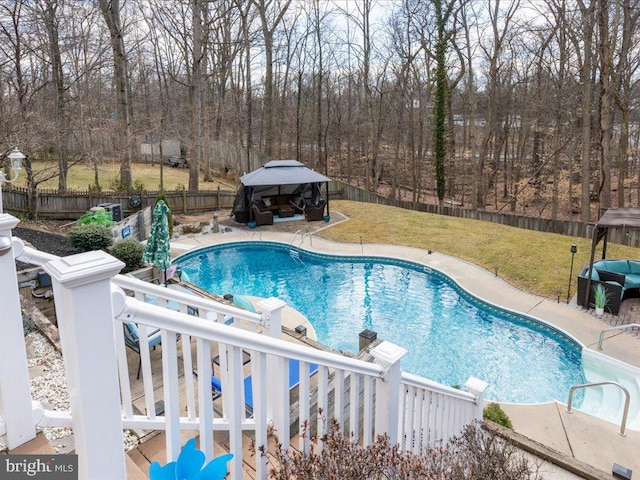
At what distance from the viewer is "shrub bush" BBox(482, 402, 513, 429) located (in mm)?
5266

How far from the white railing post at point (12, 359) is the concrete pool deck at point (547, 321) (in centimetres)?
470

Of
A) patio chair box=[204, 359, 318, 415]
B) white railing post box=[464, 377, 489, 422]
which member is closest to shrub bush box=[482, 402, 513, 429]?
white railing post box=[464, 377, 489, 422]

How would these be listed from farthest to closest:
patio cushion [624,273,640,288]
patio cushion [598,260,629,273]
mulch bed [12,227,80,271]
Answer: mulch bed [12,227,80,271] → patio cushion [598,260,629,273] → patio cushion [624,273,640,288]

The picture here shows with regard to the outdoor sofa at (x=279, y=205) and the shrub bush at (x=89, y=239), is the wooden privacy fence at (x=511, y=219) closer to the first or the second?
the outdoor sofa at (x=279, y=205)

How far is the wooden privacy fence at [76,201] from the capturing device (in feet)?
45.4

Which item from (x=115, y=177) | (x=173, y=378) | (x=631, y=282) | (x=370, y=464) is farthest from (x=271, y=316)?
(x=115, y=177)

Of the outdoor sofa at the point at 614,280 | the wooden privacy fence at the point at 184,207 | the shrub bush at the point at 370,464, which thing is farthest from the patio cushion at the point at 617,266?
the shrub bush at the point at 370,464

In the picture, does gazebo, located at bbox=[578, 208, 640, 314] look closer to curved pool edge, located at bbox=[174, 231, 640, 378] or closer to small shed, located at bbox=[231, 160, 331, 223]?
curved pool edge, located at bbox=[174, 231, 640, 378]

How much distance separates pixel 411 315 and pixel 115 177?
17811 mm

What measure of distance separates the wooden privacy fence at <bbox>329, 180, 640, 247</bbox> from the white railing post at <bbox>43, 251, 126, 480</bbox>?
477 inches

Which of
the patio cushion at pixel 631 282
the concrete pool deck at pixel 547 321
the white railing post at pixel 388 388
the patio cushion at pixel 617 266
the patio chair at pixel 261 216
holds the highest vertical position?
the white railing post at pixel 388 388

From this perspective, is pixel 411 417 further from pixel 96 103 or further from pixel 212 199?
pixel 96 103

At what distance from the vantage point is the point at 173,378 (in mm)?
1704

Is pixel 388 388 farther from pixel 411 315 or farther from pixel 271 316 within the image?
pixel 411 315
